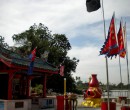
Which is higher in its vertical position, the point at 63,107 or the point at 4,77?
the point at 4,77

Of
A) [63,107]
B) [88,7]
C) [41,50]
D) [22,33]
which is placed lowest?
[63,107]

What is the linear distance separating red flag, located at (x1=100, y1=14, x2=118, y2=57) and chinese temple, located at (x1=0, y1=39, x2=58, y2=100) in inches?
272

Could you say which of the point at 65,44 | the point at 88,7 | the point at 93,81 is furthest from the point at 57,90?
the point at 88,7

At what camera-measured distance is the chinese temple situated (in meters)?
18.2

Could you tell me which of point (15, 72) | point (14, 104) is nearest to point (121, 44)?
point (15, 72)

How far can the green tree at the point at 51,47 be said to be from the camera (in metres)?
50.4

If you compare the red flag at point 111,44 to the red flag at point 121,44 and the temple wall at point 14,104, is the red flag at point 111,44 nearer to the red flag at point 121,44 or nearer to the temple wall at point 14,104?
the red flag at point 121,44

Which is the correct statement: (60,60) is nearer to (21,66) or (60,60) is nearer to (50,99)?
(50,99)

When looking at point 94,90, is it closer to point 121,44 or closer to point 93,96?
point 93,96

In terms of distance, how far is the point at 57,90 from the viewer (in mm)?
52094

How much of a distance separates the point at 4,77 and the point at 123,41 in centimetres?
954

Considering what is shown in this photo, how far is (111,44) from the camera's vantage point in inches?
579

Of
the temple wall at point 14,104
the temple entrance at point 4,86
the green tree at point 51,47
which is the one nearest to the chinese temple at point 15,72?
the temple entrance at point 4,86

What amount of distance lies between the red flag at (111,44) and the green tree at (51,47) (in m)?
34.4
